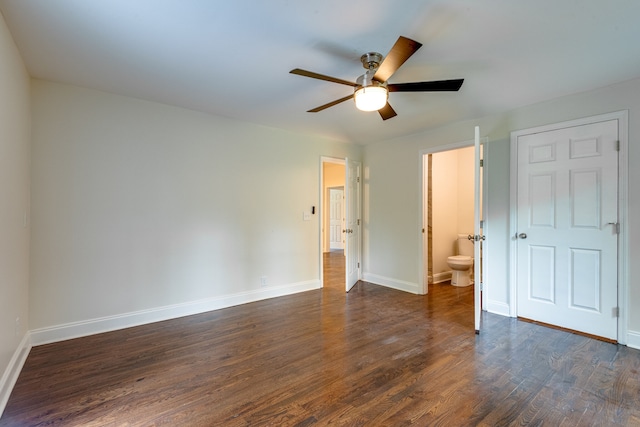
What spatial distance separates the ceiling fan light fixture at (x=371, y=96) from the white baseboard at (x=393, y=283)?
10.3 feet

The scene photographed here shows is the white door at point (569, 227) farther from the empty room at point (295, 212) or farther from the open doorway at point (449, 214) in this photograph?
the open doorway at point (449, 214)

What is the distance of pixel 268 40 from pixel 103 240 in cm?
260

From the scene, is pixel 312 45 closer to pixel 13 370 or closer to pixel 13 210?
pixel 13 210

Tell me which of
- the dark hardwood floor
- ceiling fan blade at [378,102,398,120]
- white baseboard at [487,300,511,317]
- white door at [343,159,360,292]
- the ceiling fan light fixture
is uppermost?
ceiling fan blade at [378,102,398,120]

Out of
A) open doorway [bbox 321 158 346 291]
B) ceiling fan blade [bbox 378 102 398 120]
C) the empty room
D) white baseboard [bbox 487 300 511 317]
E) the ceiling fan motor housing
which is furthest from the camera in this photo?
open doorway [bbox 321 158 346 291]

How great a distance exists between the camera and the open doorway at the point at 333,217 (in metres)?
7.31

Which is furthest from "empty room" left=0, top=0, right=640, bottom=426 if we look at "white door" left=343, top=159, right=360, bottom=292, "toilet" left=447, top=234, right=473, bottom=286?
"toilet" left=447, top=234, right=473, bottom=286

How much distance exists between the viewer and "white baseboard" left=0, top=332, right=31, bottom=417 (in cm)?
196

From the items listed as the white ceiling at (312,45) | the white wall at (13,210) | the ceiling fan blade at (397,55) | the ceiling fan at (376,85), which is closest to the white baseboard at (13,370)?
the white wall at (13,210)

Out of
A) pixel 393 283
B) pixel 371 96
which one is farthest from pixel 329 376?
pixel 393 283

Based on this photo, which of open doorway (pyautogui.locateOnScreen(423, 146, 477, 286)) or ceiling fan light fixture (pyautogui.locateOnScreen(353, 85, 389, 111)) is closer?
ceiling fan light fixture (pyautogui.locateOnScreen(353, 85, 389, 111))

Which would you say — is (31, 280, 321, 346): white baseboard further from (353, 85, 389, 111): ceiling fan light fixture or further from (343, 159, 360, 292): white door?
(353, 85, 389, 111): ceiling fan light fixture

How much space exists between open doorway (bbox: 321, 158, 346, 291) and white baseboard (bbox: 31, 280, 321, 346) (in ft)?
7.18

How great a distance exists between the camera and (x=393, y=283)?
4.89 meters
